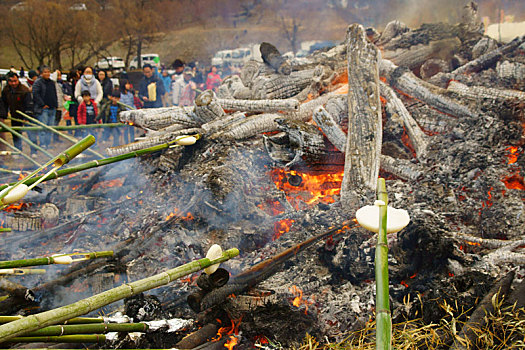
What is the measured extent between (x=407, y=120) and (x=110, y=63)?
1449cm

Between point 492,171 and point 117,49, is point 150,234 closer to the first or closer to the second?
→ point 492,171

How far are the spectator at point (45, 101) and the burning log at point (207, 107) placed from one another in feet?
15.5

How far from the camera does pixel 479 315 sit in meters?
3.16

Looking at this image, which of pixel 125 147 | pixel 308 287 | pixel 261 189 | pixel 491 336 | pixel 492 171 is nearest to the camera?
pixel 491 336

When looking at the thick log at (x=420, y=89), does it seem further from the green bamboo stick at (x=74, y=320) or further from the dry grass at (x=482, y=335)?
the green bamboo stick at (x=74, y=320)

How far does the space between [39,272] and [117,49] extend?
15.0 metres

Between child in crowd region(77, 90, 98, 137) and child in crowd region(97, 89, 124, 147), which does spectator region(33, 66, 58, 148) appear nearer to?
child in crowd region(77, 90, 98, 137)

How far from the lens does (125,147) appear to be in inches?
252

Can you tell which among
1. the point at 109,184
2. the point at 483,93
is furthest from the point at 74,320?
the point at 483,93

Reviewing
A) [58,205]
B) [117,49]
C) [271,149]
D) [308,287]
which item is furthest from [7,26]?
[308,287]

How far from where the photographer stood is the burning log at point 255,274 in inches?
140

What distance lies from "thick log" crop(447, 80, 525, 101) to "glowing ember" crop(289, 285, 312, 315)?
384 centimetres

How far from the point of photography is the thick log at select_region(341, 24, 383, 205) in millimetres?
5074

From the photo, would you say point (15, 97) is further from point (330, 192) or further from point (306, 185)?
point (330, 192)
